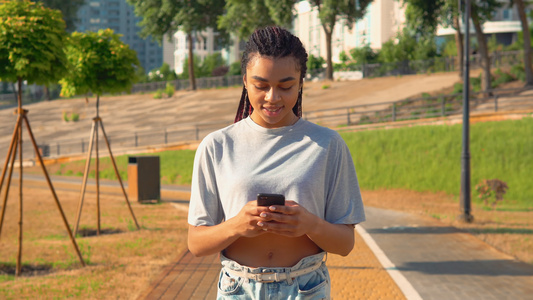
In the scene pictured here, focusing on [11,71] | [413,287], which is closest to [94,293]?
[11,71]

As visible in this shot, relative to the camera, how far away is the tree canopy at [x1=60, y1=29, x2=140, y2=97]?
1370cm

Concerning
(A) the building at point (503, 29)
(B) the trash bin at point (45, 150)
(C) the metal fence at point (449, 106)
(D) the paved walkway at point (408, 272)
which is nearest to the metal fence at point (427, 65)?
(A) the building at point (503, 29)

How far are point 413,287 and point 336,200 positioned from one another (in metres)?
6.57

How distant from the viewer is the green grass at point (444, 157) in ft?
74.8

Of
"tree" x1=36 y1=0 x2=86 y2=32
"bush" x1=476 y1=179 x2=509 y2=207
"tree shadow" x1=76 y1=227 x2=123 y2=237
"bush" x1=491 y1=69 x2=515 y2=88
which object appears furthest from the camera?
"tree" x1=36 y1=0 x2=86 y2=32

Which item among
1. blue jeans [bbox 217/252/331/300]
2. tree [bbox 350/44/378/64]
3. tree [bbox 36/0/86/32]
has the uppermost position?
tree [bbox 36/0/86/32]

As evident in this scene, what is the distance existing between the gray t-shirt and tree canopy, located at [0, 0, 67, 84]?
764 cm

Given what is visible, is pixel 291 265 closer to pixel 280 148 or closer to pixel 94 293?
pixel 280 148

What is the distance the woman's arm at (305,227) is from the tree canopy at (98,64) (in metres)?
11.7

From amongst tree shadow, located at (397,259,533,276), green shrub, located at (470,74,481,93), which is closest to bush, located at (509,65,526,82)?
green shrub, located at (470,74,481,93)

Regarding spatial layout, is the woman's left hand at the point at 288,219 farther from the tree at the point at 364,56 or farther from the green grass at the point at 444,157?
the tree at the point at 364,56

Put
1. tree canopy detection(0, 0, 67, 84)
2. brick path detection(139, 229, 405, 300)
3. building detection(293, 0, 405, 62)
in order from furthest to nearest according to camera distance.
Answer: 1. building detection(293, 0, 405, 62)
2. tree canopy detection(0, 0, 67, 84)
3. brick path detection(139, 229, 405, 300)

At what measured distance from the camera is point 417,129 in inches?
1021

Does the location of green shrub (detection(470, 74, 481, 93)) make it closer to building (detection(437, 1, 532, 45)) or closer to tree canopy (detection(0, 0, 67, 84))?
building (detection(437, 1, 532, 45))
